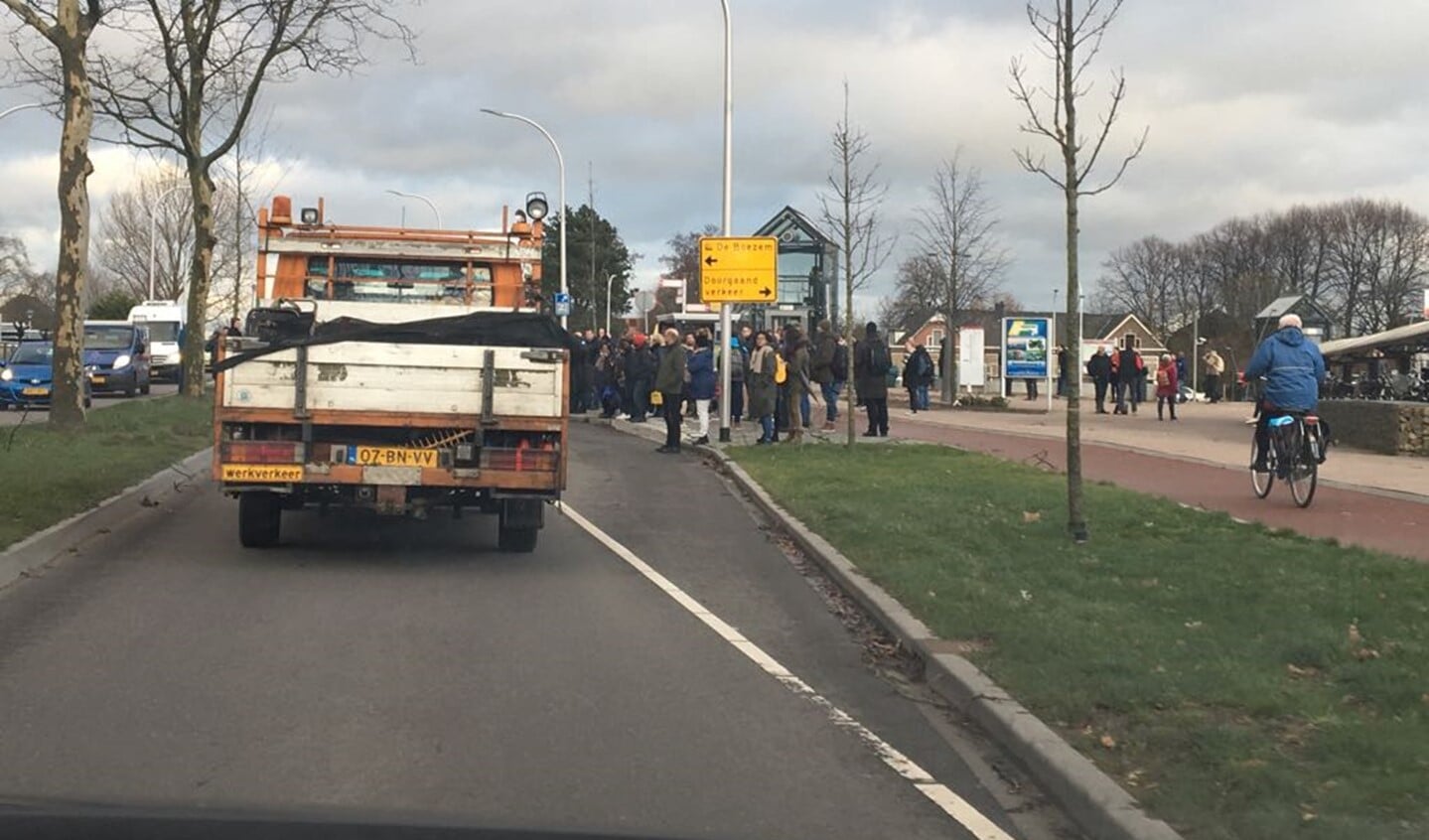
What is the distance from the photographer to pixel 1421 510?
12461mm

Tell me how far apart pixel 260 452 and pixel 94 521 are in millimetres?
2785

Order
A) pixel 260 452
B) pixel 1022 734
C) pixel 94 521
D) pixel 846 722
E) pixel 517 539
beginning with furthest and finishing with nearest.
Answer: pixel 94 521, pixel 517 539, pixel 260 452, pixel 846 722, pixel 1022 734

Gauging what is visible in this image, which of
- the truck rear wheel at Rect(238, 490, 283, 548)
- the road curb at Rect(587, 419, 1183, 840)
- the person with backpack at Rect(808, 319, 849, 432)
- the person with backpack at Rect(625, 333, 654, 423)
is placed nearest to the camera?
the road curb at Rect(587, 419, 1183, 840)

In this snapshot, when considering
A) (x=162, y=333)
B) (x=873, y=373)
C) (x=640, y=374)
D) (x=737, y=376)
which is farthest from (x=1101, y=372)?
(x=162, y=333)

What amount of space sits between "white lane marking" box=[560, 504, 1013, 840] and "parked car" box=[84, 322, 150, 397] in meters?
29.7

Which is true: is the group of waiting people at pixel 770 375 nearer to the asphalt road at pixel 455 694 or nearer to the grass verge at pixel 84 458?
the grass verge at pixel 84 458

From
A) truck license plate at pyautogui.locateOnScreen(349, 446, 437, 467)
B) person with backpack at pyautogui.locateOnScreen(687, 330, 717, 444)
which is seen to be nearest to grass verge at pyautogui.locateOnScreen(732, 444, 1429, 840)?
truck license plate at pyautogui.locateOnScreen(349, 446, 437, 467)

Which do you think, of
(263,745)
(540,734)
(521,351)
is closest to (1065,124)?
(521,351)

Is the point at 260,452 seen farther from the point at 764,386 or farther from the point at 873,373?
the point at 873,373

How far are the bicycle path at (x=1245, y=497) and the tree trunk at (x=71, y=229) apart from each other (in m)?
12.4

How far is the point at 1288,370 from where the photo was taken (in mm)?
12961

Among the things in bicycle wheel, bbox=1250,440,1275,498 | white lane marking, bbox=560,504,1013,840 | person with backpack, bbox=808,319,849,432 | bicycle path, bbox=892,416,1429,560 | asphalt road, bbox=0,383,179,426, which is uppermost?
person with backpack, bbox=808,319,849,432

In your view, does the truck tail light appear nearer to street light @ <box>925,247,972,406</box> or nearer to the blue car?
the blue car

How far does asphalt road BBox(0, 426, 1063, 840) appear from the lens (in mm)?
5059
